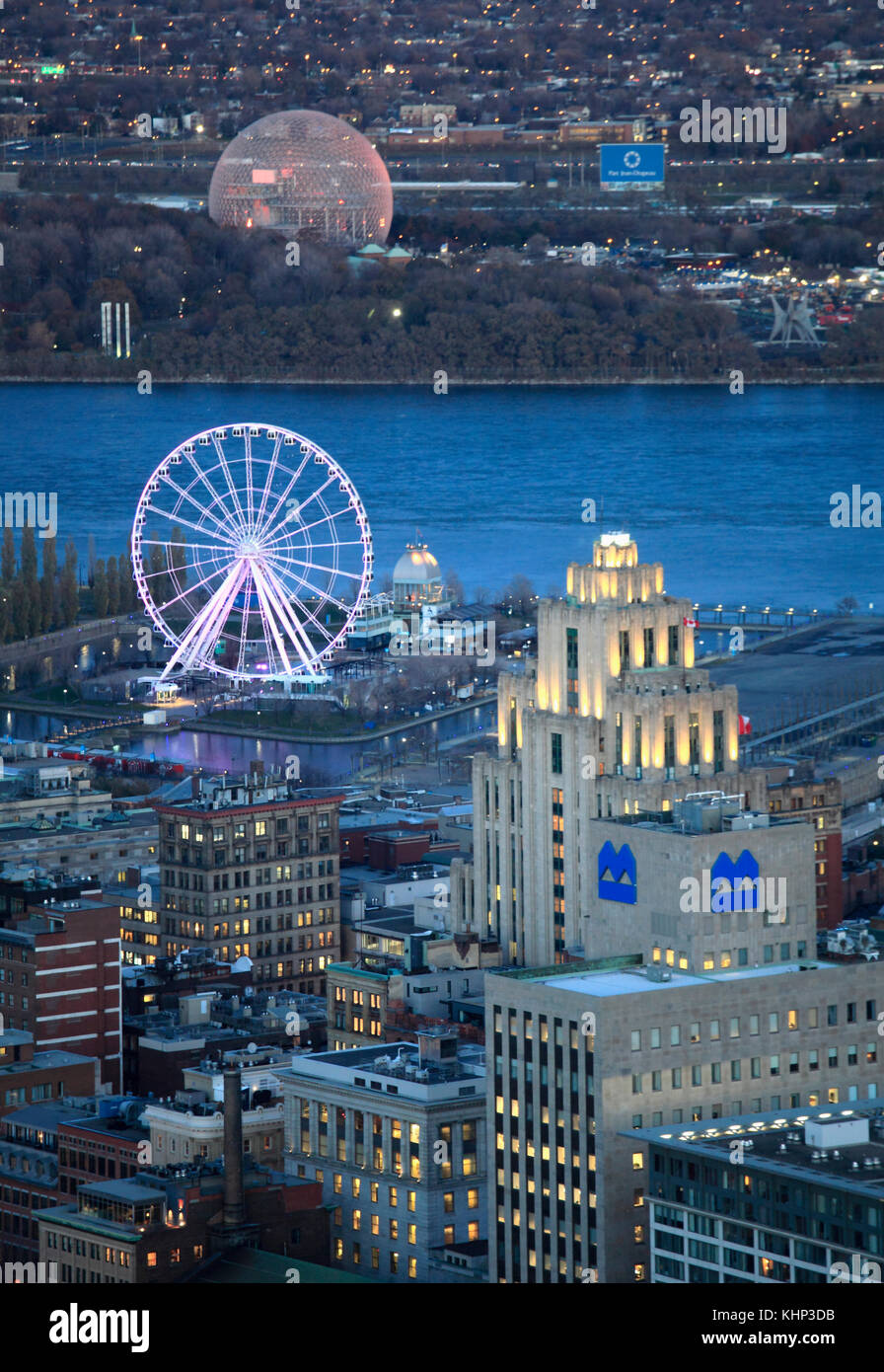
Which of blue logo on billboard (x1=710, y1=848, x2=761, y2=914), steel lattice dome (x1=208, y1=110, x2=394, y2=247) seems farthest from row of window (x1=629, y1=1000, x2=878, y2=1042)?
steel lattice dome (x1=208, y1=110, x2=394, y2=247)

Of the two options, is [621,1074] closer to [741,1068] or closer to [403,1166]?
[741,1068]

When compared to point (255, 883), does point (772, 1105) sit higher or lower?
higher

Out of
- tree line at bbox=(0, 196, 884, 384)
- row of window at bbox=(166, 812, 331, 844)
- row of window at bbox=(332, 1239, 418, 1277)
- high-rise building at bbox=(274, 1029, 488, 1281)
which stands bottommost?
row of window at bbox=(332, 1239, 418, 1277)

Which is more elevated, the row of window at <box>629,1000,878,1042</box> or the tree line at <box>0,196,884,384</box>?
the tree line at <box>0,196,884,384</box>

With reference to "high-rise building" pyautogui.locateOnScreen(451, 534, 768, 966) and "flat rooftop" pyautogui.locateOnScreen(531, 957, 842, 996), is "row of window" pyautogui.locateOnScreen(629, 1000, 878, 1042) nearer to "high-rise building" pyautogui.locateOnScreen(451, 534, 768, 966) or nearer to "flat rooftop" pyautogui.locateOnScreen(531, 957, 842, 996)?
"flat rooftop" pyautogui.locateOnScreen(531, 957, 842, 996)

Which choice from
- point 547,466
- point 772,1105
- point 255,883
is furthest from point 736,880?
point 547,466

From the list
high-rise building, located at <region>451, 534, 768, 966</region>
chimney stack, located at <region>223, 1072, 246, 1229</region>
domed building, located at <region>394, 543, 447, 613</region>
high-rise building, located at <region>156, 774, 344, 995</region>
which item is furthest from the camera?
domed building, located at <region>394, 543, 447, 613</region>

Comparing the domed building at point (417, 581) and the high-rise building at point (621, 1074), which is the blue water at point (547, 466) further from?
the high-rise building at point (621, 1074)
